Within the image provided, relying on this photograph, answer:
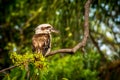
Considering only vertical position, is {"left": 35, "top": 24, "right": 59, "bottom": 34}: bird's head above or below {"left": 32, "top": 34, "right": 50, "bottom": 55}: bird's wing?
above

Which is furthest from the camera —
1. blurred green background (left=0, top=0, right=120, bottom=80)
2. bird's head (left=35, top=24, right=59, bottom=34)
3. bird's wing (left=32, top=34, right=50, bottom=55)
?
blurred green background (left=0, top=0, right=120, bottom=80)

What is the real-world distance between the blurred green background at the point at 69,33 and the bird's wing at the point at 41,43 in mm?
449

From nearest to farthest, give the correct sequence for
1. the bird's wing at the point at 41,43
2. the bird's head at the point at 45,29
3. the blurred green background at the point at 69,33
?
the bird's wing at the point at 41,43, the bird's head at the point at 45,29, the blurred green background at the point at 69,33

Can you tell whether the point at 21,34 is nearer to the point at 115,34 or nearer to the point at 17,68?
the point at 115,34

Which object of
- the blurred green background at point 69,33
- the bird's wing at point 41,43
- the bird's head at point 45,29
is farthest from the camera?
the blurred green background at point 69,33

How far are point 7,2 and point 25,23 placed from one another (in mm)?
825

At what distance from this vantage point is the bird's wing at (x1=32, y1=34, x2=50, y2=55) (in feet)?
27.6

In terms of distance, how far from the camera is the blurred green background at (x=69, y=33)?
392 inches

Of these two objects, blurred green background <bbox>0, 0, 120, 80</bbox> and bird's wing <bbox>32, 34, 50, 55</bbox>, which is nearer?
bird's wing <bbox>32, 34, 50, 55</bbox>

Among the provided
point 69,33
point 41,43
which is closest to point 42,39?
point 41,43

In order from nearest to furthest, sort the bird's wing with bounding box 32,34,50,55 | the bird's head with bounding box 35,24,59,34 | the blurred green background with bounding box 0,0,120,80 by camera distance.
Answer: the bird's wing with bounding box 32,34,50,55 < the bird's head with bounding box 35,24,59,34 < the blurred green background with bounding box 0,0,120,80

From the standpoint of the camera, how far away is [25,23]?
15.8 metres

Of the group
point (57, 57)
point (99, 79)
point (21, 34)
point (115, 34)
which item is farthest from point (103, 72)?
point (21, 34)

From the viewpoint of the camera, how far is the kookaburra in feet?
27.6
